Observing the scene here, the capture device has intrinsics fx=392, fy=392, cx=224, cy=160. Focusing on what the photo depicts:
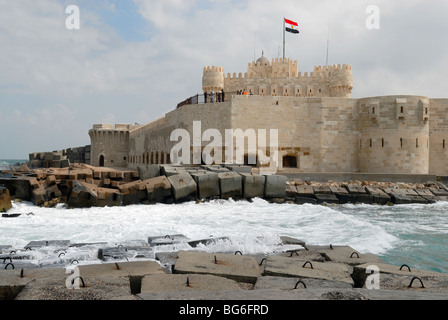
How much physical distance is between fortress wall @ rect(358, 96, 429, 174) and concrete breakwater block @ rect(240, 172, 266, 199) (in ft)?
27.9

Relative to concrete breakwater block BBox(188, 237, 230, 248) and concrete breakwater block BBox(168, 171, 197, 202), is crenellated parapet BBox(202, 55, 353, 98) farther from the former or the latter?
concrete breakwater block BBox(188, 237, 230, 248)

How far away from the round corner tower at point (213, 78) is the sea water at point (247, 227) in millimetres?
17947

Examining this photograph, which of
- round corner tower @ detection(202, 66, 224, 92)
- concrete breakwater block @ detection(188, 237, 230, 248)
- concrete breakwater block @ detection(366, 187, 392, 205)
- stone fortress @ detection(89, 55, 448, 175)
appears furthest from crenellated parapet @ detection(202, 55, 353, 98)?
concrete breakwater block @ detection(188, 237, 230, 248)

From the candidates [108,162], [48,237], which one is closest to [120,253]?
[48,237]

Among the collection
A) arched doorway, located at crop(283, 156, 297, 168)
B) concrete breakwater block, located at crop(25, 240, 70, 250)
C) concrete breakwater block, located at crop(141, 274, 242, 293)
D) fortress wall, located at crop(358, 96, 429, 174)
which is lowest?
concrete breakwater block, located at crop(25, 240, 70, 250)

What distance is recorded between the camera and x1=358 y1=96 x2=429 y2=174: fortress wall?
68.2 ft

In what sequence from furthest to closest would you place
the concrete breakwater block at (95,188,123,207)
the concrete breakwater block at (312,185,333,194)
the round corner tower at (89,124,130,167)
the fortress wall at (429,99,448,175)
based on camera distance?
the round corner tower at (89,124,130,167)
the fortress wall at (429,99,448,175)
the concrete breakwater block at (312,185,333,194)
the concrete breakwater block at (95,188,123,207)

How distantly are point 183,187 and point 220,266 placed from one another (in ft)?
32.4

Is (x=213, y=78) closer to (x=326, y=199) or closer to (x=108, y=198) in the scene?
(x=326, y=199)

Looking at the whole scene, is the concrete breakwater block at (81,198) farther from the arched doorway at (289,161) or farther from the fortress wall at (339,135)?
the fortress wall at (339,135)

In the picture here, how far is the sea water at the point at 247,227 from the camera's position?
7.14 metres

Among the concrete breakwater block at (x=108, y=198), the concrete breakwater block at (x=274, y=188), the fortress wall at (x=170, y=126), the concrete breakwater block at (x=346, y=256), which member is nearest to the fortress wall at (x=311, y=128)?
the fortress wall at (x=170, y=126)

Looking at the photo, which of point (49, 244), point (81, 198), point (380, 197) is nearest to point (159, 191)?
point (81, 198)
